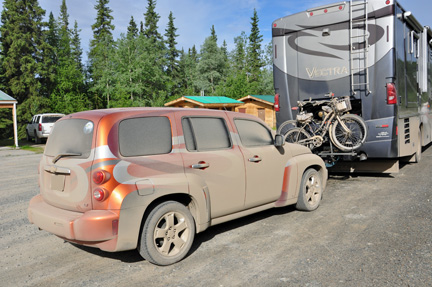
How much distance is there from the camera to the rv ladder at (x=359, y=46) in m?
7.74

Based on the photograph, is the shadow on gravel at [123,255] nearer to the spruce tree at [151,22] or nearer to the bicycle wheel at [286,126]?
the bicycle wheel at [286,126]

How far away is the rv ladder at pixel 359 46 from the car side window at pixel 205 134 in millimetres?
4274

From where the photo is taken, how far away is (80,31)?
245 feet

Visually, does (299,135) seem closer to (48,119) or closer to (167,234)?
(167,234)

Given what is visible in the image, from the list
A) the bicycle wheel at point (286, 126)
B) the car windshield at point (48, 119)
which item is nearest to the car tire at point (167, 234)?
the bicycle wheel at point (286, 126)

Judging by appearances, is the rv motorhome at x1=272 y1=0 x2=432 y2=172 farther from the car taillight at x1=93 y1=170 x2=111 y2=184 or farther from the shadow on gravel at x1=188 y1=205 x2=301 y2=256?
the car taillight at x1=93 y1=170 x2=111 y2=184

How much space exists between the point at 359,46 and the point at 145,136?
19.0 ft

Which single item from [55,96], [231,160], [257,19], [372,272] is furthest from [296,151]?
[257,19]

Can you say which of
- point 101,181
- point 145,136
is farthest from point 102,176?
point 145,136

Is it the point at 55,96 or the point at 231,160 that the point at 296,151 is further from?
the point at 55,96

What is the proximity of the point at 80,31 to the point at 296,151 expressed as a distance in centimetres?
7794

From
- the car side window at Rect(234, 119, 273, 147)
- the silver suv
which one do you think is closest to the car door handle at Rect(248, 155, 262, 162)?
the car side window at Rect(234, 119, 273, 147)

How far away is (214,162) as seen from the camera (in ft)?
15.1

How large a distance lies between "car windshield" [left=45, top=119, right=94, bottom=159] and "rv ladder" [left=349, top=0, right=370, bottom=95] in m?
6.00
